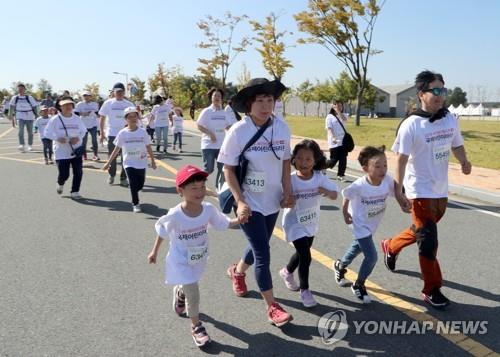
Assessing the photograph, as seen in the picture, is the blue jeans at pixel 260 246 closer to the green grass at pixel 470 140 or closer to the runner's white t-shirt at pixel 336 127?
the runner's white t-shirt at pixel 336 127

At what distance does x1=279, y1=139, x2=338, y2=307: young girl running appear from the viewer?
3770 mm

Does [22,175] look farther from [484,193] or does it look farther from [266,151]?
[484,193]

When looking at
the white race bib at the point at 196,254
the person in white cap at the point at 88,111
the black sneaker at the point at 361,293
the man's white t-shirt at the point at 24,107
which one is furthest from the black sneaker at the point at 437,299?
the man's white t-shirt at the point at 24,107

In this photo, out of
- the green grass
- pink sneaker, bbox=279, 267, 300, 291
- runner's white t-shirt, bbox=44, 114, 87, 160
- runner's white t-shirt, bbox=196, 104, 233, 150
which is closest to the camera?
pink sneaker, bbox=279, 267, 300, 291

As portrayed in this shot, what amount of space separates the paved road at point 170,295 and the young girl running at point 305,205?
0.34 m

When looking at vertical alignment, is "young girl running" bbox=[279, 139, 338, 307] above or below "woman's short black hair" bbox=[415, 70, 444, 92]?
below

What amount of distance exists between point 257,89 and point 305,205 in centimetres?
108

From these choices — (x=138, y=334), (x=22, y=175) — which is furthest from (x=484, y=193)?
(x=22, y=175)

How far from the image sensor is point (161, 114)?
14.8 m

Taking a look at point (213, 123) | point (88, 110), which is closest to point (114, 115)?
point (213, 123)

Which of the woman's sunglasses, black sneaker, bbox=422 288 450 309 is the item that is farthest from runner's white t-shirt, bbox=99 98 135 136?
black sneaker, bbox=422 288 450 309

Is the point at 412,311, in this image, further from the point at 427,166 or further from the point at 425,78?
the point at 425,78

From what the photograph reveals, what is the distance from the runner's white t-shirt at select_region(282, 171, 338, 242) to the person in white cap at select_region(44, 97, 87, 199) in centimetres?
559

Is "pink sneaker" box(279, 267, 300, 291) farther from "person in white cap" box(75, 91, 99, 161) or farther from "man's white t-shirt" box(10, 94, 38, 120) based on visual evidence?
"man's white t-shirt" box(10, 94, 38, 120)
